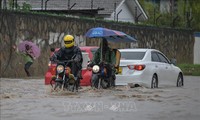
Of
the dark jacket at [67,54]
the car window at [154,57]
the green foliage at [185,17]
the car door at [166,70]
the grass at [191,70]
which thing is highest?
the green foliage at [185,17]

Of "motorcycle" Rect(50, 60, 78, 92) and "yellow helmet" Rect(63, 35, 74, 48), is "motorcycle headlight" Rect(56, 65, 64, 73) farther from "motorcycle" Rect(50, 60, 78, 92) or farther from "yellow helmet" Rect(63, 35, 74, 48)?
"yellow helmet" Rect(63, 35, 74, 48)

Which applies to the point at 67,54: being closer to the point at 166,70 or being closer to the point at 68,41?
the point at 68,41

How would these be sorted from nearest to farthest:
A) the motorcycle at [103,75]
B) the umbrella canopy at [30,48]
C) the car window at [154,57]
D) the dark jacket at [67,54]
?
the dark jacket at [67,54]
the motorcycle at [103,75]
the car window at [154,57]
the umbrella canopy at [30,48]

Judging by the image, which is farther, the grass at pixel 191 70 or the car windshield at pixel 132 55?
the grass at pixel 191 70

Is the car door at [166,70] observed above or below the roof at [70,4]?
below

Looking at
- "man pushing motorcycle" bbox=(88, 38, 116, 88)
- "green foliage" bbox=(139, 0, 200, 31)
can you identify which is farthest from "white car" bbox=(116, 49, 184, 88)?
"green foliage" bbox=(139, 0, 200, 31)

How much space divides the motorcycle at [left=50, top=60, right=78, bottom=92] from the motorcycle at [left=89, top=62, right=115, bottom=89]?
63.9 inches

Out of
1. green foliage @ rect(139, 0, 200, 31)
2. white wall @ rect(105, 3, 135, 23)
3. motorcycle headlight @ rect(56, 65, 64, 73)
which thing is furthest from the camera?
green foliage @ rect(139, 0, 200, 31)

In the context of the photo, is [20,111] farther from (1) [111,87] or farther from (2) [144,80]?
(2) [144,80]

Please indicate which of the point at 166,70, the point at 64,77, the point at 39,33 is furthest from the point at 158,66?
the point at 39,33

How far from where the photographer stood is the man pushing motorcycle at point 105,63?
18.9 meters

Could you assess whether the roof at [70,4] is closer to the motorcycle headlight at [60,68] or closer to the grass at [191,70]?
the grass at [191,70]

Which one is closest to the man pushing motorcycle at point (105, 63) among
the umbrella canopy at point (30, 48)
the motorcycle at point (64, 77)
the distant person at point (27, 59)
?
the motorcycle at point (64, 77)

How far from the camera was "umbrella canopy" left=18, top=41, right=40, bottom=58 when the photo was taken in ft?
99.9
